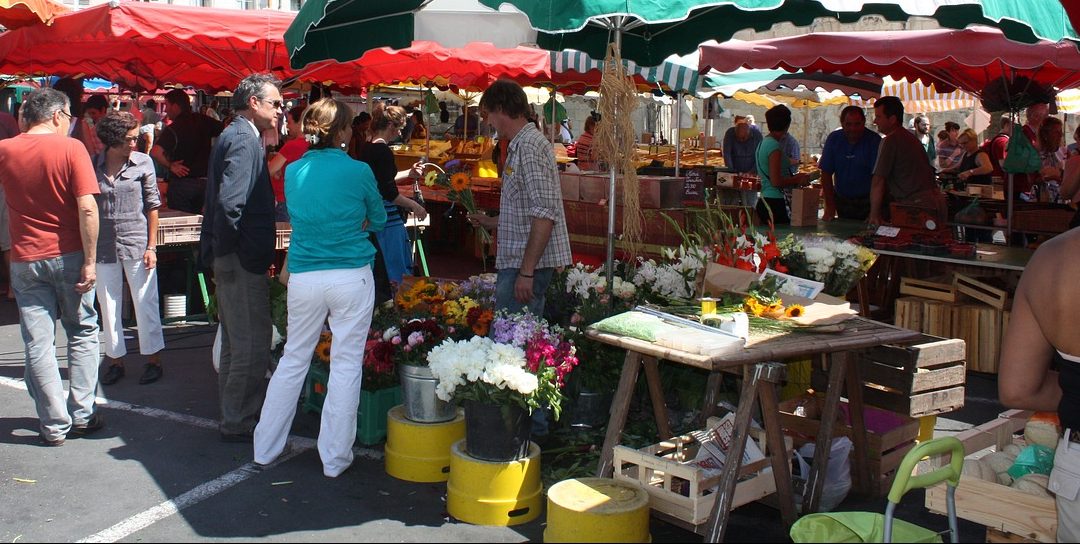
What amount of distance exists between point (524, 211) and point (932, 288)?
415 centimetres

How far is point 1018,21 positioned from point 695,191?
3.35 metres

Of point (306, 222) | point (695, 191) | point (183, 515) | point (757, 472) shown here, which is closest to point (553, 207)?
point (306, 222)

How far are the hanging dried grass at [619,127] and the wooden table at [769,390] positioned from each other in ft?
3.71

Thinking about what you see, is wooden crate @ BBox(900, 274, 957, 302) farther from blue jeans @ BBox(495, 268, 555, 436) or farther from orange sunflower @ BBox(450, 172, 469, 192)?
blue jeans @ BBox(495, 268, 555, 436)

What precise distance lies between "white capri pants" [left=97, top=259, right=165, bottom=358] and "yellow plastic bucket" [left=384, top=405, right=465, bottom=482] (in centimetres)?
252

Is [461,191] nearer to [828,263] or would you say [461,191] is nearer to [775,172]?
[828,263]

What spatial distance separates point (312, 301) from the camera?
15.5 ft

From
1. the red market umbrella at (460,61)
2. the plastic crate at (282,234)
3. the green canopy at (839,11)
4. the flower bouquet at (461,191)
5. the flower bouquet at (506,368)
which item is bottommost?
the flower bouquet at (506,368)

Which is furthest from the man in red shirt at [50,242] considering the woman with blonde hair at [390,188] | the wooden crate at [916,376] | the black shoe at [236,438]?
the wooden crate at [916,376]

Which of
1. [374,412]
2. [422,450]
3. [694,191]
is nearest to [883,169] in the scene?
[694,191]

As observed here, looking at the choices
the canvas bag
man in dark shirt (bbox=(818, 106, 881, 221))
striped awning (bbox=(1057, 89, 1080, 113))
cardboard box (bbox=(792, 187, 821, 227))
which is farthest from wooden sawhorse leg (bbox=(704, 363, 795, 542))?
striped awning (bbox=(1057, 89, 1080, 113))

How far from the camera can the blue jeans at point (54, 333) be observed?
527 centimetres

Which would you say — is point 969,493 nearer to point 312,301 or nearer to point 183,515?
point 312,301

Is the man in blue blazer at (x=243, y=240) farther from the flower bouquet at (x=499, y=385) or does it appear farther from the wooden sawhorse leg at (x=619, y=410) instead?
the wooden sawhorse leg at (x=619, y=410)
